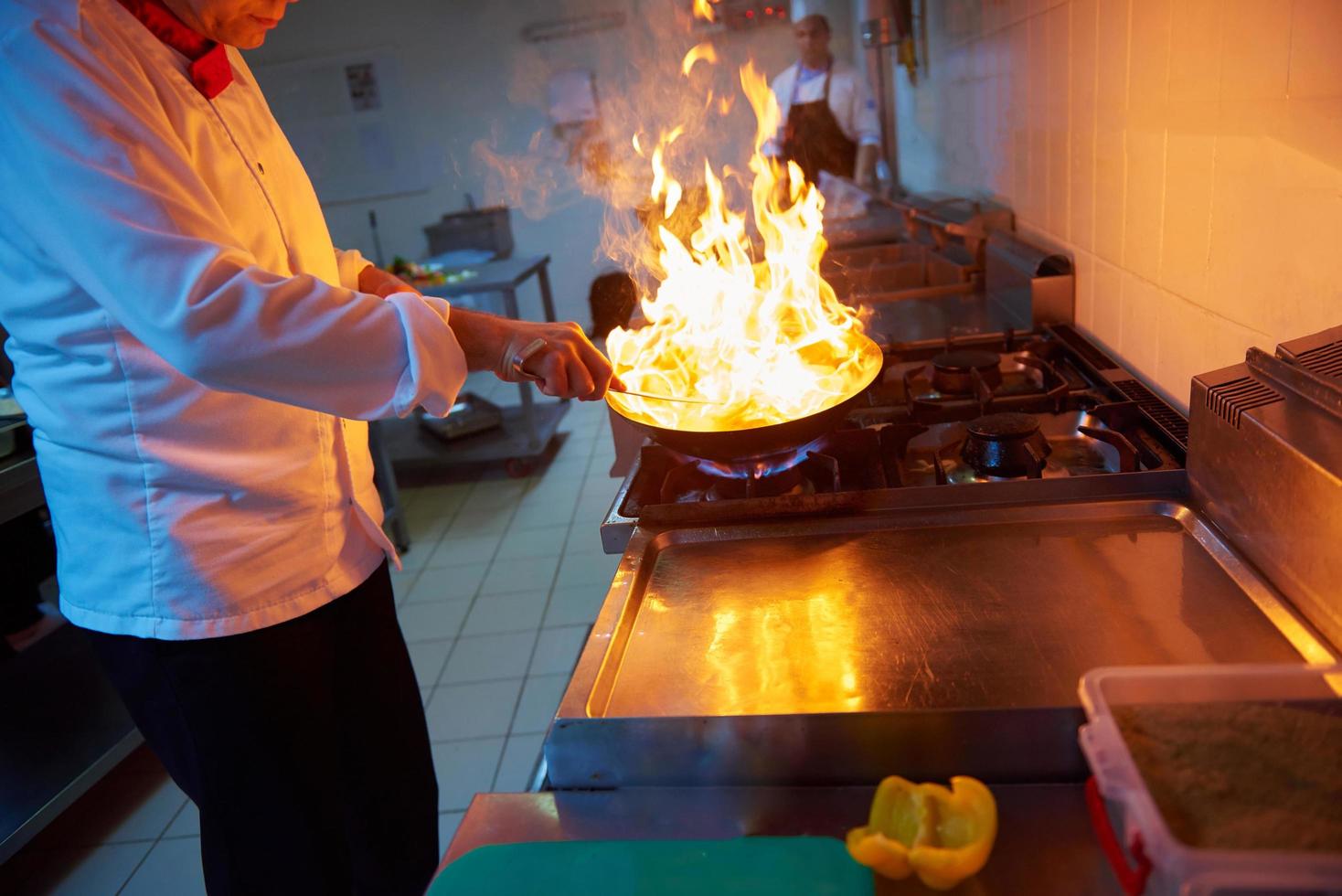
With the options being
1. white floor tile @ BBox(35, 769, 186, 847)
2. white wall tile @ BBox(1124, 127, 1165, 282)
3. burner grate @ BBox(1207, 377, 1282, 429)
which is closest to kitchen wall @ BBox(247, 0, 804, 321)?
white floor tile @ BBox(35, 769, 186, 847)

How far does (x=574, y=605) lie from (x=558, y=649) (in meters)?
0.26

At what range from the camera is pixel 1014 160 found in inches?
93.4

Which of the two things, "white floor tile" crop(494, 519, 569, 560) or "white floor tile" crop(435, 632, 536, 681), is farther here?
"white floor tile" crop(494, 519, 569, 560)

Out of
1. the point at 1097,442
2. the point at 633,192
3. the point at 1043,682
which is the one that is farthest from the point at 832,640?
the point at 633,192

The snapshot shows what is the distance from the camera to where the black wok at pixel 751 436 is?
120 cm

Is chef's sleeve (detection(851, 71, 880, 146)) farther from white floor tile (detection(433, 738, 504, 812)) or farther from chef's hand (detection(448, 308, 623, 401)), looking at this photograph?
chef's hand (detection(448, 308, 623, 401))

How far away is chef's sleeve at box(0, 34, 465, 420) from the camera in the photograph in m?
0.94

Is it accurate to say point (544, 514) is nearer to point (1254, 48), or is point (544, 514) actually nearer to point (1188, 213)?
point (1188, 213)

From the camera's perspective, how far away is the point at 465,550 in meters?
3.60

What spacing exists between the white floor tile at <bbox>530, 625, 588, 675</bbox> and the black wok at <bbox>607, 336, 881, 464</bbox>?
5.11 feet

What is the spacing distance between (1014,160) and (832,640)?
1900 millimetres

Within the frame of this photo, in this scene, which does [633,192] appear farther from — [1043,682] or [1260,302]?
[1043,682]

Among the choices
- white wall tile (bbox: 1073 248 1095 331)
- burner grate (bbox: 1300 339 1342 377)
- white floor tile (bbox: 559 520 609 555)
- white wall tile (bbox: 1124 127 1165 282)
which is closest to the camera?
burner grate (bbox: 1300 339 1342 377)

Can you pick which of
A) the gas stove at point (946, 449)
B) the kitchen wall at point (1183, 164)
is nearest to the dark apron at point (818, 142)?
the kitchen wall at point (1183, 164)
